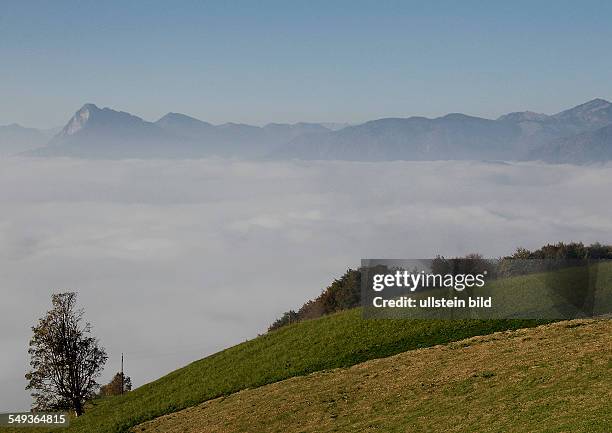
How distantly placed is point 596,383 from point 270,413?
1918 centimetres

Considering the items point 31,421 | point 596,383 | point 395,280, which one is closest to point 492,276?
point 395,280

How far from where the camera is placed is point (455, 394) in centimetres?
3578

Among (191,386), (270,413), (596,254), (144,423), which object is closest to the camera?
(270,413)

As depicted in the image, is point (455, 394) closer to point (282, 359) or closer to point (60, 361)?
point (282, 359)

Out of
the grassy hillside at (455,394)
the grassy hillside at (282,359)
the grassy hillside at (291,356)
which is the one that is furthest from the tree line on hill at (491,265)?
the grassy hillside at (455,394)

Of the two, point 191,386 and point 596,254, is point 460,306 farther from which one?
point 596,254

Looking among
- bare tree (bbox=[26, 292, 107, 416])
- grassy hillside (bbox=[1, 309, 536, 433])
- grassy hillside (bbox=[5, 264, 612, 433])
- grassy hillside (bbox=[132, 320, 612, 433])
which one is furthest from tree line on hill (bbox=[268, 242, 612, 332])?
bare tree (bbox=[26, 292, 107, 416])

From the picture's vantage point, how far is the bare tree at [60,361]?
72812 millimetres

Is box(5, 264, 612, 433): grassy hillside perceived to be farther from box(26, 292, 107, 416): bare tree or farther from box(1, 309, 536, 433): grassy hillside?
box(26, 292, 107, 416): bare tree

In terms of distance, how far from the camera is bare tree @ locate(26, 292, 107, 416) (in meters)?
72.8

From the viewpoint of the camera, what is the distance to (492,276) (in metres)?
77.6

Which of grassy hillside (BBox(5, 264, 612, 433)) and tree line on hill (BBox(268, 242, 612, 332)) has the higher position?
tree line on hill (BBox(268, 242, 612, 332))

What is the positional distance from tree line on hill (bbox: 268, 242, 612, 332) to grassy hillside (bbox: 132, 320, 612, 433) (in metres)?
29.9

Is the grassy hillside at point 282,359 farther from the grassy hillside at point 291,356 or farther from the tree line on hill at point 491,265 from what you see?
the tree line on hill at point 491,265
